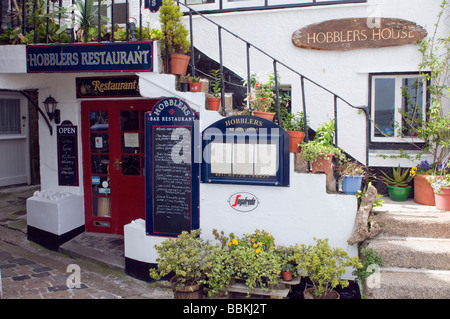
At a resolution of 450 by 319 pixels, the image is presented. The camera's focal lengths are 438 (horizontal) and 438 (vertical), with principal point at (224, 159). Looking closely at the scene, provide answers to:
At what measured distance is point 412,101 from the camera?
22.8 ft

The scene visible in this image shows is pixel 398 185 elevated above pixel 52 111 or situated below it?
below

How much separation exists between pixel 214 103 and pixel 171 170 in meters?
1.05

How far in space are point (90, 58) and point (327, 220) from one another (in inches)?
144

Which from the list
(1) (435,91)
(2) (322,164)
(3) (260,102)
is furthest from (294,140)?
(1) (435,91)

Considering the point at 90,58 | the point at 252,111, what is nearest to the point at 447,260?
the point at 252,111

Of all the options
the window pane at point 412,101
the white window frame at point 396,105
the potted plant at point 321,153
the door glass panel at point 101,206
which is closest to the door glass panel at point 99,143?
the door glass panel at point 101,206

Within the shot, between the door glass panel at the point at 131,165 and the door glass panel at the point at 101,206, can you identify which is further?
the door glass panel at the point at 101,206

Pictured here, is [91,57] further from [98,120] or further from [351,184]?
[351,184]

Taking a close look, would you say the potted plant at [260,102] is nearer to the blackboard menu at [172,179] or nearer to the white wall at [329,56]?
the blackboard menu at [172,179]

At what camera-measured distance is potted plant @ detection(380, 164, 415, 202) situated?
21.8ft

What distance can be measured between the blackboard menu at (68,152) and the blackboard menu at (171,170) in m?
2.21

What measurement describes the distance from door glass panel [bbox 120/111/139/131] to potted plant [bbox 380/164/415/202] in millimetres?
4078

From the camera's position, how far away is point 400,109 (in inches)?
268

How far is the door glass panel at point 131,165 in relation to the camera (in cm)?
732
